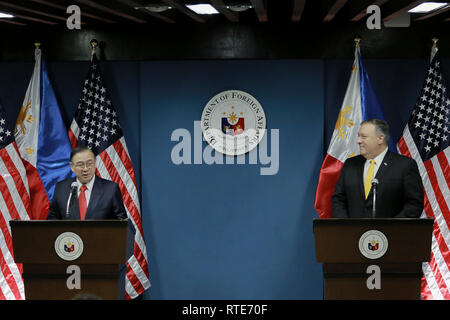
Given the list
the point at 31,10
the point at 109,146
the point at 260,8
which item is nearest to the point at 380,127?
the point at 260,8

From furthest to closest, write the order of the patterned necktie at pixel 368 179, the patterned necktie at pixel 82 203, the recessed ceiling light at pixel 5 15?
the recessed ceiling light at pixel 5 15, the patterned necktie at pixel 368 179, the patterned necktie at pixel 82 203

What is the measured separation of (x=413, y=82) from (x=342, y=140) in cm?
95

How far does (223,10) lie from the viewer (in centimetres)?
447

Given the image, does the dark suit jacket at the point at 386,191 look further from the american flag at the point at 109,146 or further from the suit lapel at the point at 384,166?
the american flag at the point at 109,146

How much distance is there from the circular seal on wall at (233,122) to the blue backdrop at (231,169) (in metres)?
0.08

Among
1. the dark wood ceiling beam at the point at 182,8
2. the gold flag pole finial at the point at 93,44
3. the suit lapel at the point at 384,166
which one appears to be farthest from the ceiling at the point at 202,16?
the suit lapel at the point at 384,166

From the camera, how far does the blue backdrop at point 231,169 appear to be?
211 inches

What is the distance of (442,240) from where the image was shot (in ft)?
16.5

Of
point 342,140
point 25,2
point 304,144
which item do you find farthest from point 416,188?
point 25,2

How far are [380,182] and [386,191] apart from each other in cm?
8

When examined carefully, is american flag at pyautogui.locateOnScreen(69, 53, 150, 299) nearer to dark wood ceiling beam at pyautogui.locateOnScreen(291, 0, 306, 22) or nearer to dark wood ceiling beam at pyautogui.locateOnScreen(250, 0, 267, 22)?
dark wood ceiling beam at pyautogui.locateOnScreen(250, 0, 267, 22)

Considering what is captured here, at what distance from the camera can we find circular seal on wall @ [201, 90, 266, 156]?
5.36m

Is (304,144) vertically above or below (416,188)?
above

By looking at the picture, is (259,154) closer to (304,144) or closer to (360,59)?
(304,144)
